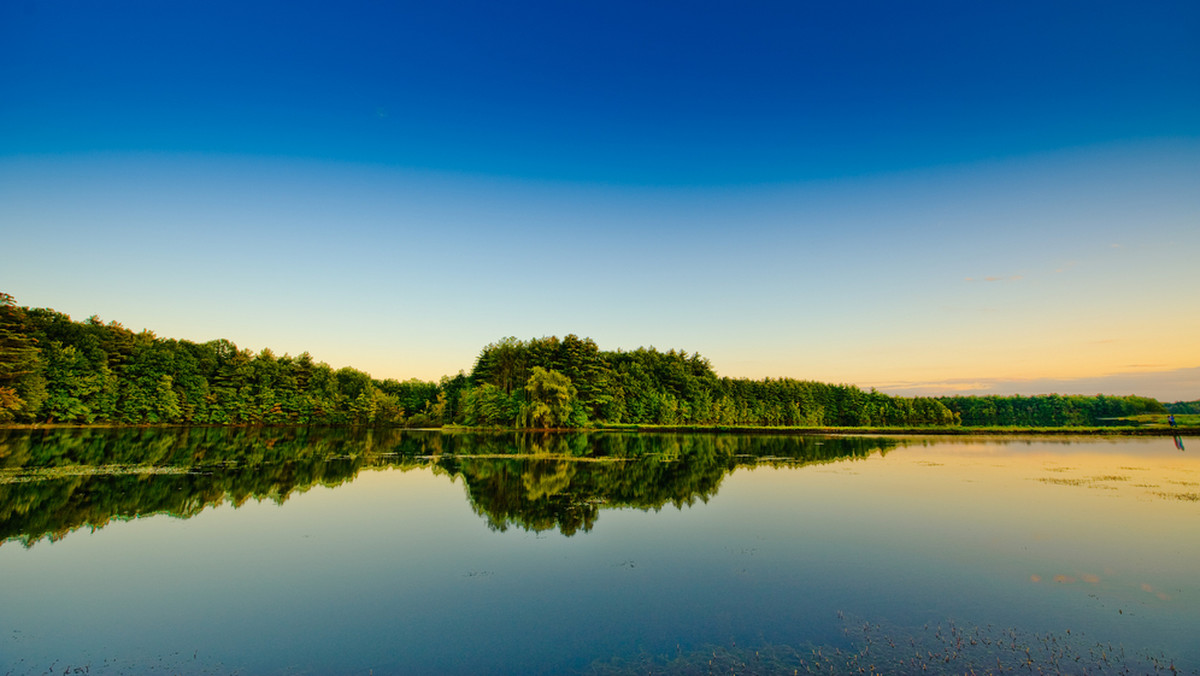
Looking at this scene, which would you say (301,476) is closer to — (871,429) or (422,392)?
(871,429)

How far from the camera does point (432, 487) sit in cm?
2220

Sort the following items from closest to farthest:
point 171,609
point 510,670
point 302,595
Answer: point 510,670 → point 171,609 → point 302,595

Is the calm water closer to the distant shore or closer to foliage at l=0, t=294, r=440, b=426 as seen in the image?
foliage at l=0, t=294, r=440, b=426

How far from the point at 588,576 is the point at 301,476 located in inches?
784

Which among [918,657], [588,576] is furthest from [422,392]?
[918,657]

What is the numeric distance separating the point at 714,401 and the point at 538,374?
117 feet

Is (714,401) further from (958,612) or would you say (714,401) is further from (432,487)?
(958,612)

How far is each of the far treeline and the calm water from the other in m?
47.3

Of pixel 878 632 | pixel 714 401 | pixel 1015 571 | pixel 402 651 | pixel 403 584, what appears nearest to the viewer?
pixel 402 651

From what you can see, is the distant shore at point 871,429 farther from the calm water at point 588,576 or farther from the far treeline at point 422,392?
the calm water at point 588,576

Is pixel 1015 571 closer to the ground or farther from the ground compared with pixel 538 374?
closer to the ground

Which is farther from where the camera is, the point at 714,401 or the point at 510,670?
the point at 714,401

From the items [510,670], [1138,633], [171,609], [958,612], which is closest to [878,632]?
[958,612]

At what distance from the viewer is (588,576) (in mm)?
10727
